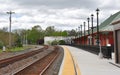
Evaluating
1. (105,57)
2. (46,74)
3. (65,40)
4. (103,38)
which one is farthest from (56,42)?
(46,74)

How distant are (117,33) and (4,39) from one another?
7748cm

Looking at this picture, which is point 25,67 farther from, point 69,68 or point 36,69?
point 69,68

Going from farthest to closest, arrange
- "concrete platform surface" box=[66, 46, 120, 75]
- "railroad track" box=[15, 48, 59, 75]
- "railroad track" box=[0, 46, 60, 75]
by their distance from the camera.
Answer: "railroad track" box=[0, 46, 60, 75] < "railroad track" box=[15, 48, 59, 75] < "concrete platform surface" box=[66, 46, 120, 75]

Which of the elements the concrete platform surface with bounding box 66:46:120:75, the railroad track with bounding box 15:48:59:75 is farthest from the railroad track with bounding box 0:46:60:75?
the concrete platform surface with bounding box 66:46:120:75

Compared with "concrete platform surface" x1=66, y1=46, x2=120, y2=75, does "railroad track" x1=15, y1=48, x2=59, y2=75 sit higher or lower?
lower

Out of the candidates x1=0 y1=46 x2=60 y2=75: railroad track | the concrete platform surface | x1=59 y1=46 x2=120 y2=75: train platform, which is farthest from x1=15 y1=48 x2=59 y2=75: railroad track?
the concrete platform surface

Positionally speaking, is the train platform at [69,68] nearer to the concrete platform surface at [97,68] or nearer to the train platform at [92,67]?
the train platform at [92,67]

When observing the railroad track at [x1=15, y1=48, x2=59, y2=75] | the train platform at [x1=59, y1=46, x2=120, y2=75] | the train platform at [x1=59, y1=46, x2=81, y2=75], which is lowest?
the railroad track at [x1=15, y1=48, x2=59, y2=75]

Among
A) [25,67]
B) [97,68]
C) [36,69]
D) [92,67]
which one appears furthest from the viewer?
[25,67]

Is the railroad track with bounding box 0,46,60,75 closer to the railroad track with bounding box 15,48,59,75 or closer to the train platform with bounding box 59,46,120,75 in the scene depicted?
the railroad track with bounding box 15,48,59,75

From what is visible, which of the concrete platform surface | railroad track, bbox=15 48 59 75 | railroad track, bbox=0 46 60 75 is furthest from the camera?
railroad track, bbox=0 46 60 75

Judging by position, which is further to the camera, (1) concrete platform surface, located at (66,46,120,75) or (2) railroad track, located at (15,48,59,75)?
(2) railroad track, located at (15,48,59,75)

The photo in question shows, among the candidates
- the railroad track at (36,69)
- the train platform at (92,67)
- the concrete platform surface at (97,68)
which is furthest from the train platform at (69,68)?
the railroad track at (36,69)

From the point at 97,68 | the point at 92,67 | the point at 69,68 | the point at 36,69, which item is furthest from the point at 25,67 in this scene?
A: the point at 97,68
